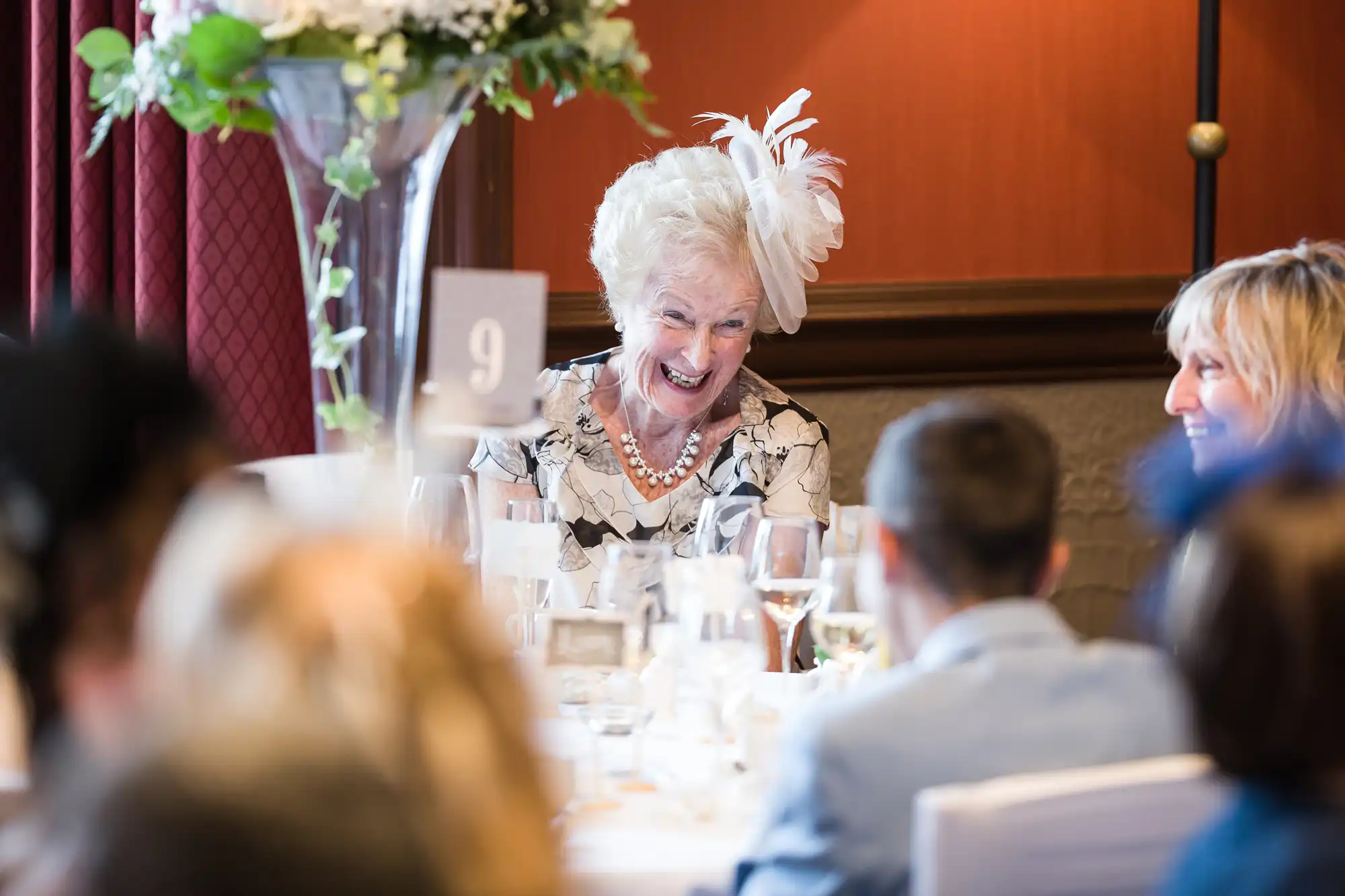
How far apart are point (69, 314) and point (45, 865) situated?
68 cm

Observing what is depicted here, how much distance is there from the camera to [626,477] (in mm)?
3021

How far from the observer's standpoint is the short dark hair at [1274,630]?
1.02 metres

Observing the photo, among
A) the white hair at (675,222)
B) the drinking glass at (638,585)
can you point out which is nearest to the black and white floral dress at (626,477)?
the white hair at (675,222)

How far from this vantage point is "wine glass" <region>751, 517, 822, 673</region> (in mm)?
2049

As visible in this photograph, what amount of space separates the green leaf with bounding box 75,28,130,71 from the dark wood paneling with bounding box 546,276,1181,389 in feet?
6.55

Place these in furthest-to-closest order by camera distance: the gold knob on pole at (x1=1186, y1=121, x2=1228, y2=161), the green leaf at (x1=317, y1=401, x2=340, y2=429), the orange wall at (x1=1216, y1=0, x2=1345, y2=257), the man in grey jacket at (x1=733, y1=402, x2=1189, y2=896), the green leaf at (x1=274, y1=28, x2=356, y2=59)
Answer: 1. the orange wall at (x1=1216, y1=0, x2=1345, y2=257)
2. the gold knob on pole at (x1=1186, y1=121, x2=1228, y2=161)
3. the green leaf at (x1=317, y1=401, x2=340, y2=429)
4. the green leaf at (x1=274, y1=28, x2=356, y2=59)
5. the man in grey jacket at (x1=733, y1=402, x2=1189, y2=896)

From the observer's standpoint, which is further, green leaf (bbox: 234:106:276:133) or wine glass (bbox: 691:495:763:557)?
wine glass (bbox: 691:495:763:557)

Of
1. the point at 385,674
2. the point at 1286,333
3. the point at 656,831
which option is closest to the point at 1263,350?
the point at 1286,333

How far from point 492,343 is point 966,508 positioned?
615mm

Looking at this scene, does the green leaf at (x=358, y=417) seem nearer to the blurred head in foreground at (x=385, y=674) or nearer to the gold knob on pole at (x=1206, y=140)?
the blurred head in foreground at (x=385, y=674)

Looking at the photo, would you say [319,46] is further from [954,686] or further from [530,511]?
[954,686]

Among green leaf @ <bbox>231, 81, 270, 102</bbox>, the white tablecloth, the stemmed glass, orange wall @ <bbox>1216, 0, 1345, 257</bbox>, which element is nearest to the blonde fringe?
the stemmed glass

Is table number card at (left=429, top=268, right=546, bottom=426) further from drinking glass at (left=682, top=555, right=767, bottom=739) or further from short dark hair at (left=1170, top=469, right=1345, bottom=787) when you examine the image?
short dark hair at (left=1170, top=469, right=1345, bottom=787)

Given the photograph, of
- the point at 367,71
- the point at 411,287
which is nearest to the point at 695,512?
the point at 411,287
